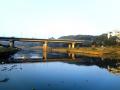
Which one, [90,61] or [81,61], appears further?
[81,61]

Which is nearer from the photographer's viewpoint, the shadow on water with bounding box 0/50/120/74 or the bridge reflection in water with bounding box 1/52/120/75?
the bridge reflection in water with bounding box 1/52/120/75

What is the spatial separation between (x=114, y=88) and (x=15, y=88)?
12.4m

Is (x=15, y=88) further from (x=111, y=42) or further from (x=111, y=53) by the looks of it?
(x=111, y=42)

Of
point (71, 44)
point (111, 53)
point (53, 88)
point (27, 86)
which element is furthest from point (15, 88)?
point (71, 44)

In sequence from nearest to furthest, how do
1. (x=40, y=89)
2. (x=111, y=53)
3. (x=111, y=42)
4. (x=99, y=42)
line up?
(x=40, y=89) → (x=111, y=53) → (x=111, y=42) → (x=99, y=42)

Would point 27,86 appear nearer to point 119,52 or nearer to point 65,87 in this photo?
point 65,87

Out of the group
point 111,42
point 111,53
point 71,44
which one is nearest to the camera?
point 111,53

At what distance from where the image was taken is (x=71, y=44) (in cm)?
18325

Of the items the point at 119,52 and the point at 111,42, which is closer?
the point at 119,52

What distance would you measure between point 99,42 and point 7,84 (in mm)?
132307

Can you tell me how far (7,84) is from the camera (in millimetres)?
35188

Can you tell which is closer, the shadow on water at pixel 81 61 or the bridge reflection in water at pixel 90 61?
the bridge reflection in water at pixel 90 61

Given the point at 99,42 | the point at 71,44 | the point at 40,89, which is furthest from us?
the point at 71,44

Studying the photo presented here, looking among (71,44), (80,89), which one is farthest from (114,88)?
(71,44)
